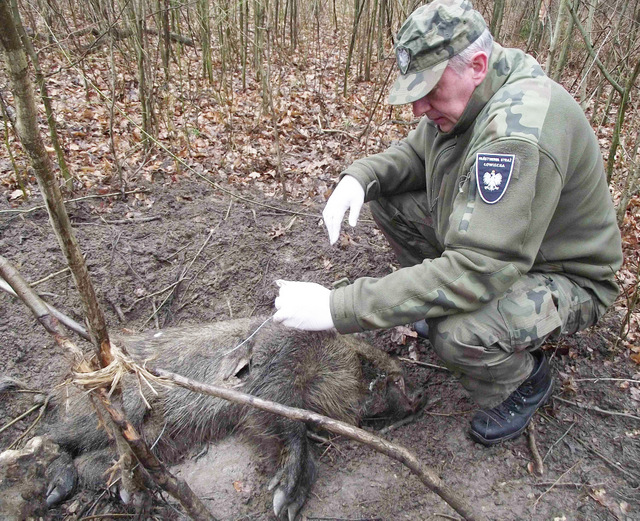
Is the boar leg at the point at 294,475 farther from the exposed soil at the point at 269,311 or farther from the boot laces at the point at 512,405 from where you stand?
the boot laces at the point at 512,405

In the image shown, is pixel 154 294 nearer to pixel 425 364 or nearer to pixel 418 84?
pixel 425 364

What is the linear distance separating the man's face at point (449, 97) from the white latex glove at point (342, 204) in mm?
811

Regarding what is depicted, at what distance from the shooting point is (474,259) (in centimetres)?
213

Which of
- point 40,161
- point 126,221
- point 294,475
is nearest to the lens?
point 40,161

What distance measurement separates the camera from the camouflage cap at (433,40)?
220cm

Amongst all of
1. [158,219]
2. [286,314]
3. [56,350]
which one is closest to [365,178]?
[286,314]

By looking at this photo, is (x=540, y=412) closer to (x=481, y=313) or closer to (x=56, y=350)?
(x=481, y=313)

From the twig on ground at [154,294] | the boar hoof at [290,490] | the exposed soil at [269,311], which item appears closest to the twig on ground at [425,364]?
the exposed soil at [269,311]

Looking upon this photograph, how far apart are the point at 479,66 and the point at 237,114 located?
5.18 metres

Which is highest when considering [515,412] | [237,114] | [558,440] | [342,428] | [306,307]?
[306,307]

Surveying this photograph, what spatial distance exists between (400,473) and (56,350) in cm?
267

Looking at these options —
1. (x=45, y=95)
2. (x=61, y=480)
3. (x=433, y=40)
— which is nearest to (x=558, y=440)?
(x=433, y=40)

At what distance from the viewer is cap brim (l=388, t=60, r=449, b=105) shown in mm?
2229

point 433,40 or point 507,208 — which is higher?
point 433,40
